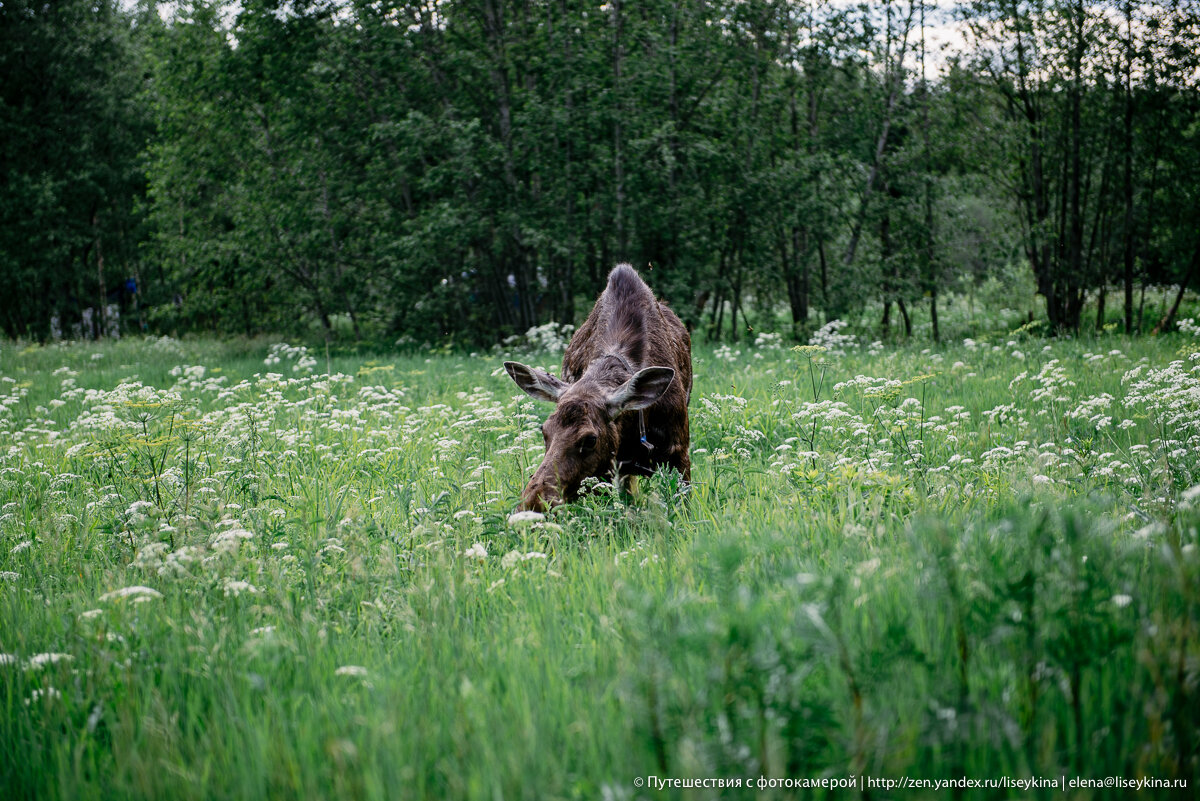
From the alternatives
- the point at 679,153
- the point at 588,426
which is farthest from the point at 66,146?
the point at 588,426

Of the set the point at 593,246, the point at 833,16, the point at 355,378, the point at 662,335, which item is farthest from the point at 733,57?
the point at 662,335

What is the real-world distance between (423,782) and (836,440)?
15.0 ft

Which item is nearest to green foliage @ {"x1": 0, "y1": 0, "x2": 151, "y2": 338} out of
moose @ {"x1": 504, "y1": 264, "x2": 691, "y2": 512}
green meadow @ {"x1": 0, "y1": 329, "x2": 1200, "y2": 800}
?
moose @ {"x1": 504, "y1": 264, "x2": 691, "y2": 512}

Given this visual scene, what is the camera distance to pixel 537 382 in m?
5.60

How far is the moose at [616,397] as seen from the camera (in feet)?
15.4

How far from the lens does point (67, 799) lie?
2023 mm

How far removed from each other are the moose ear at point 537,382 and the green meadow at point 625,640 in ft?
2.78

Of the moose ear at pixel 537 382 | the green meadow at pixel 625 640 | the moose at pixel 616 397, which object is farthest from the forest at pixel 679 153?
the green meadow at pixel 625 640

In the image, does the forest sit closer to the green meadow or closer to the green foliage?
the green foliage

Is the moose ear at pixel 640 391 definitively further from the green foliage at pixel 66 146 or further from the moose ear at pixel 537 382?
the green foliage at pixel 66 146

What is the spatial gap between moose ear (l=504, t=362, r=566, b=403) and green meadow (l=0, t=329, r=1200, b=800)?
2.78 ft

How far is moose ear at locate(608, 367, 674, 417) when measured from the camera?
5.05 metres

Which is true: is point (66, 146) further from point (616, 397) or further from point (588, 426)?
point (588, 426)

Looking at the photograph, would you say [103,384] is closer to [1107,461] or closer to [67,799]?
[67,799]
